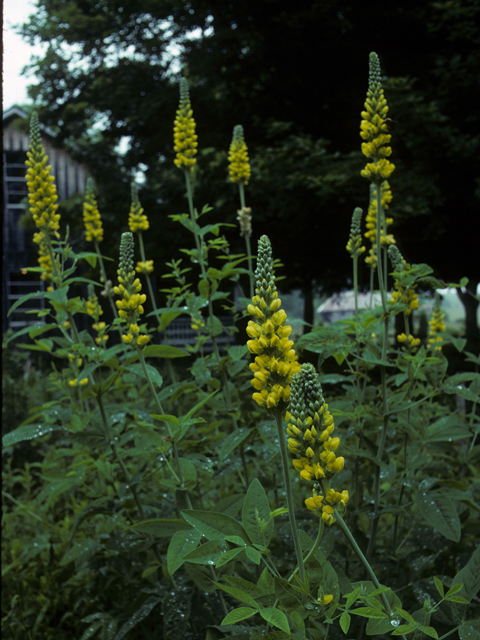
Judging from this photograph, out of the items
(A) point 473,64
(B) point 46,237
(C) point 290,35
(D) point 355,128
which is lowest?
(B) point 46,237

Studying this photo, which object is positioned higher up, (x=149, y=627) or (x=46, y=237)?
(x=46, y=237)

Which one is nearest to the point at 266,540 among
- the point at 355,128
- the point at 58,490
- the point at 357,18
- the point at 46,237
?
the point at 58,490

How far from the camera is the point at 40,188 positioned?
229cm

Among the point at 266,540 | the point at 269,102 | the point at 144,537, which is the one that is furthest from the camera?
the point at 269,102

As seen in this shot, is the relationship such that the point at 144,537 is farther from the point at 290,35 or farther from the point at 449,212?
the point at 290,35

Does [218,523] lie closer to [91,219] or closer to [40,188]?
[40,188]

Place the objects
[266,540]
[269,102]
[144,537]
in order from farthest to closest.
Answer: [269,102] < [144,537] < [266,540]

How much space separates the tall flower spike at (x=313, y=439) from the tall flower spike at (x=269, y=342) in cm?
4

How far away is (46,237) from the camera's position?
7.31ft

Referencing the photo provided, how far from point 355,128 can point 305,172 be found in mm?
1616

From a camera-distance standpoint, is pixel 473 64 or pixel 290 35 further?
pixel 290 35

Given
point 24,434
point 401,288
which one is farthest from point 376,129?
point 24,434

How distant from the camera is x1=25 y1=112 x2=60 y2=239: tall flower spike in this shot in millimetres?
2230

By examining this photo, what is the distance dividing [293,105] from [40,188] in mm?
8737
